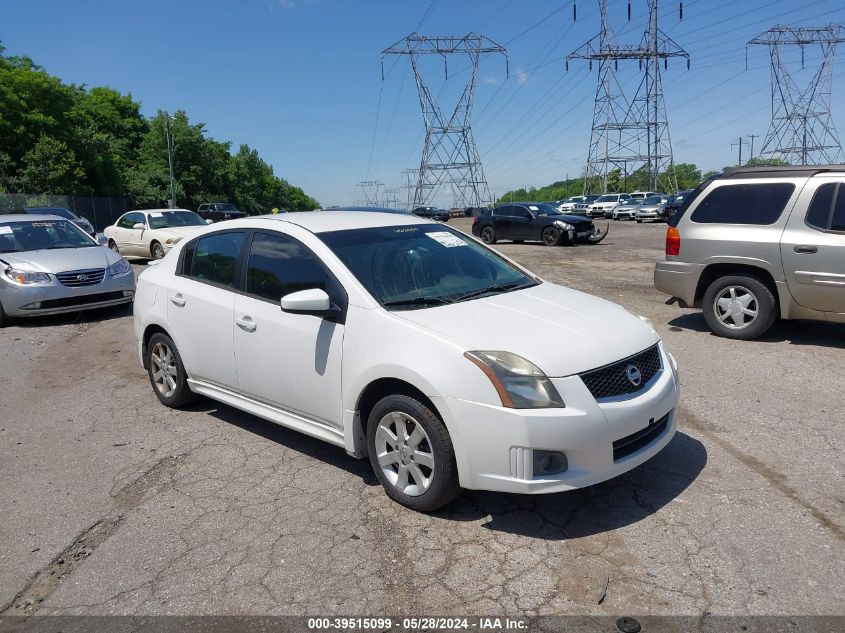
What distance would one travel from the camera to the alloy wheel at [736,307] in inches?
296

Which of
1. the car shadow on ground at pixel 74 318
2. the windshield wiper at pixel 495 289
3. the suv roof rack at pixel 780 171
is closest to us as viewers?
the windshield wiper at pixel 495 289

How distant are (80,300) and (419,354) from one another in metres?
8.00

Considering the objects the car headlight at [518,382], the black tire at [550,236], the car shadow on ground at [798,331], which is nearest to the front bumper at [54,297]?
the car shadow on ground at [798,331]

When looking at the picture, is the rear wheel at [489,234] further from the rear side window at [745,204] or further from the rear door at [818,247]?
the rear door at [818,247]

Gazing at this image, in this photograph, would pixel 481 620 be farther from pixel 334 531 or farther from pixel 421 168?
pixel 421 168

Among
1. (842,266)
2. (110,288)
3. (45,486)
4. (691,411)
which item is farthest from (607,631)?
(110,288)

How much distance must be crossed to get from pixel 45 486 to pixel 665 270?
672 cm

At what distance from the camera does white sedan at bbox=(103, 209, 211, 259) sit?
57.1ft

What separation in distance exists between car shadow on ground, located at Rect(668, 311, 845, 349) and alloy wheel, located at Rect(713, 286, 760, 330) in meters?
0.27

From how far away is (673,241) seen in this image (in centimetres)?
810

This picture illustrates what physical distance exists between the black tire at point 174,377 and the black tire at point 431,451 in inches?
90.9

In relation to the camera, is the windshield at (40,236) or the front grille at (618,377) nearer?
the front grille at (618,377)

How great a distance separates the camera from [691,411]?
536cm

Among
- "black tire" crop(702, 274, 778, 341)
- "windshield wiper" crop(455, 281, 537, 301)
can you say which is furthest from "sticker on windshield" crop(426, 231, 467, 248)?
"black tire" crop(702, 274, 778, 341)
